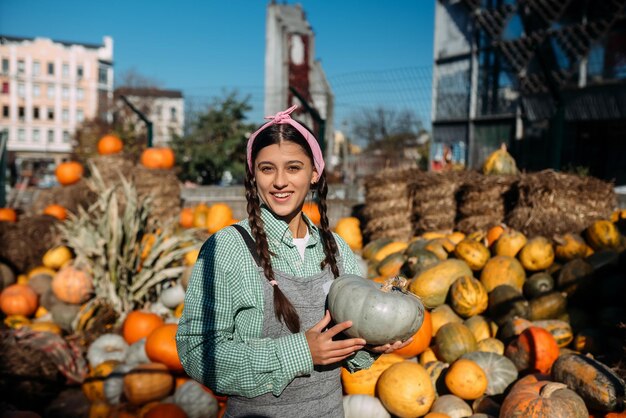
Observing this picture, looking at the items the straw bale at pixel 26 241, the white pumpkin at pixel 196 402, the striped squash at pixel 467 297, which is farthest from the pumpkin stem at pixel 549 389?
the straw bale at pixel 26 241

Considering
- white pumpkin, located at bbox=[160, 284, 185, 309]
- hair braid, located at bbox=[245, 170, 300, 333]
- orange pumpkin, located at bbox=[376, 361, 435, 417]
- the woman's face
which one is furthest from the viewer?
white pumpkin, located at bbox=[160, 284, 185, 309]

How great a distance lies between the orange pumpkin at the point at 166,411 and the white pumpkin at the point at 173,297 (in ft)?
5.46

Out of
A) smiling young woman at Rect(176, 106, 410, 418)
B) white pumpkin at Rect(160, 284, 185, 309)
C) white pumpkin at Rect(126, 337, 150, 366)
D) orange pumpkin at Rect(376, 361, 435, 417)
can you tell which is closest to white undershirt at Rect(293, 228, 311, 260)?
smiling young woman at Rect(176, 106, 410, 418)

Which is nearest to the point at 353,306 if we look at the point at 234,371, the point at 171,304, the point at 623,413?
the point at 234,371

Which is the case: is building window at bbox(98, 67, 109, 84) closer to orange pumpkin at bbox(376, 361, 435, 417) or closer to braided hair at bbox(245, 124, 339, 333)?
orange pumpkin at bbox(376, 361, 435, 417)

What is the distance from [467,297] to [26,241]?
525 cm

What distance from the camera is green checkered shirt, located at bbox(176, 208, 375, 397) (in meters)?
1.59

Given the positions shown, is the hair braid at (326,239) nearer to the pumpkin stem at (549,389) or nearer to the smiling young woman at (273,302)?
the smiling young woman at (273,302)

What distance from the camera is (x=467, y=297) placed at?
418cm

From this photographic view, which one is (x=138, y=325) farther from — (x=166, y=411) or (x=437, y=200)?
(x=437, y=200)

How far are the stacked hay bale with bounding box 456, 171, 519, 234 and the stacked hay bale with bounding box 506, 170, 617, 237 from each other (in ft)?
1.19

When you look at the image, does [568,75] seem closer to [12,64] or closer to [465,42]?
[465,42]

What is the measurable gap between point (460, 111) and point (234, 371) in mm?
16762

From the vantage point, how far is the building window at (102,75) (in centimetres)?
6210
